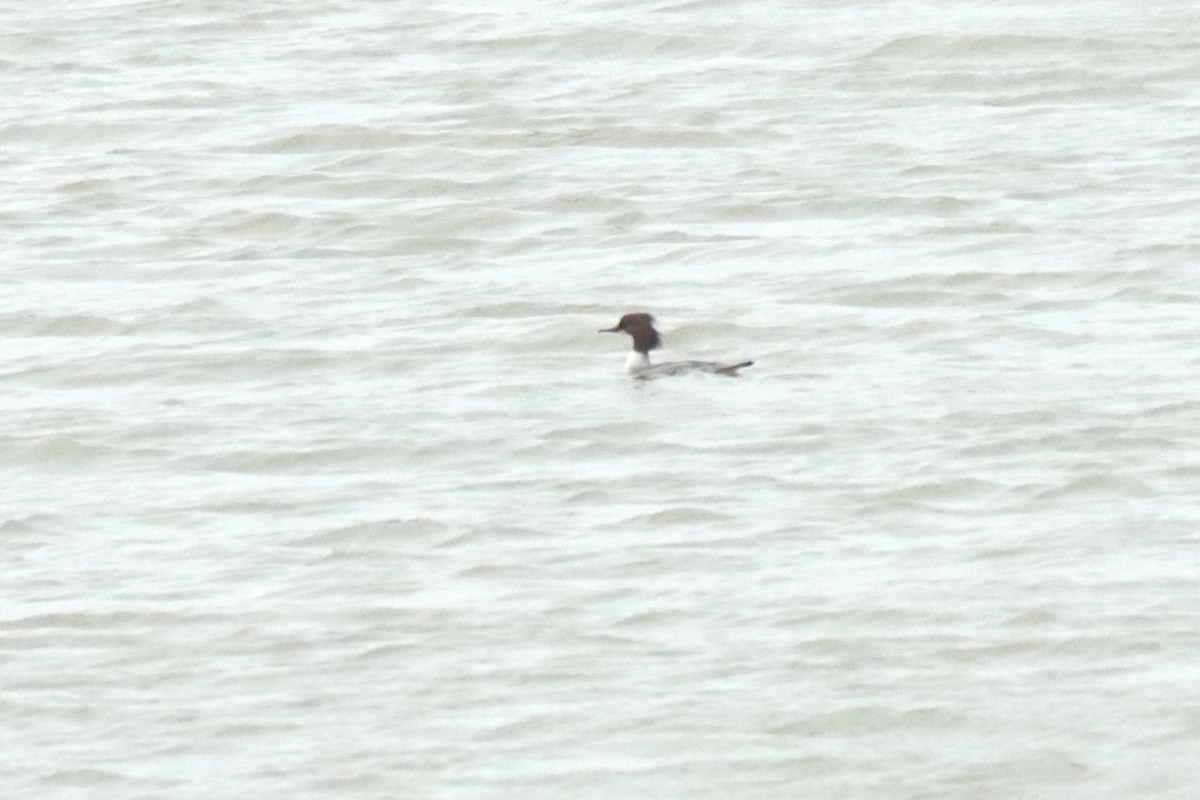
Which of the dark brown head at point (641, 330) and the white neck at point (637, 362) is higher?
the dark brown head at point (641, 330)

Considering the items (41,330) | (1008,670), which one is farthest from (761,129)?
(1008,670)

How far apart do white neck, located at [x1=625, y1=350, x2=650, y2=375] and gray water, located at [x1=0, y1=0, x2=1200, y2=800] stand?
205 millimetres

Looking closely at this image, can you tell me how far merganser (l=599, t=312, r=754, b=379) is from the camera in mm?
14578

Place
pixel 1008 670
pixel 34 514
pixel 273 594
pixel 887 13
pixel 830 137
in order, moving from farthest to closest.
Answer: pixel 887 13
pixel 830 137
pixel 34 514
pixel 273 594
pixel 1008 670

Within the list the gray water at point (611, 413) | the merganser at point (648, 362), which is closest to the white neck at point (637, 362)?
the merganser at point (648, 362)

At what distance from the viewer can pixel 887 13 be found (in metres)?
24.4

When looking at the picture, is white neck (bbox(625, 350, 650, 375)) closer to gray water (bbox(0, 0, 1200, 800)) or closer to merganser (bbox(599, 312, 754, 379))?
merganser (bbox(599, 312, 754, 379))

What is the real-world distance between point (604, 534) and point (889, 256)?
5.50 meters

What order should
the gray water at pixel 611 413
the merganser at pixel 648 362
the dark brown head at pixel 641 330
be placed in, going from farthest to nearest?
the dark brown head at pixel 641 330 → the merganser at pixel 648 362 → the gray water at pixel 611 413

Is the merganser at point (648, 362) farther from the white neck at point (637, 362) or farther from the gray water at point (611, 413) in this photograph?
the gray water at point (611, 413)

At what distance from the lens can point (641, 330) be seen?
14.9m

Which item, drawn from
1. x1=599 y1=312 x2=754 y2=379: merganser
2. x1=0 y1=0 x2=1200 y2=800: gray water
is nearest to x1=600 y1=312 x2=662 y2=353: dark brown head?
x1=599 y1=312 x2=754 y2=379: merganser

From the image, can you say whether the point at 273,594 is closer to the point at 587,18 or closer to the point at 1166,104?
the point at 1166,104

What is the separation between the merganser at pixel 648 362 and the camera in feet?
47.8
